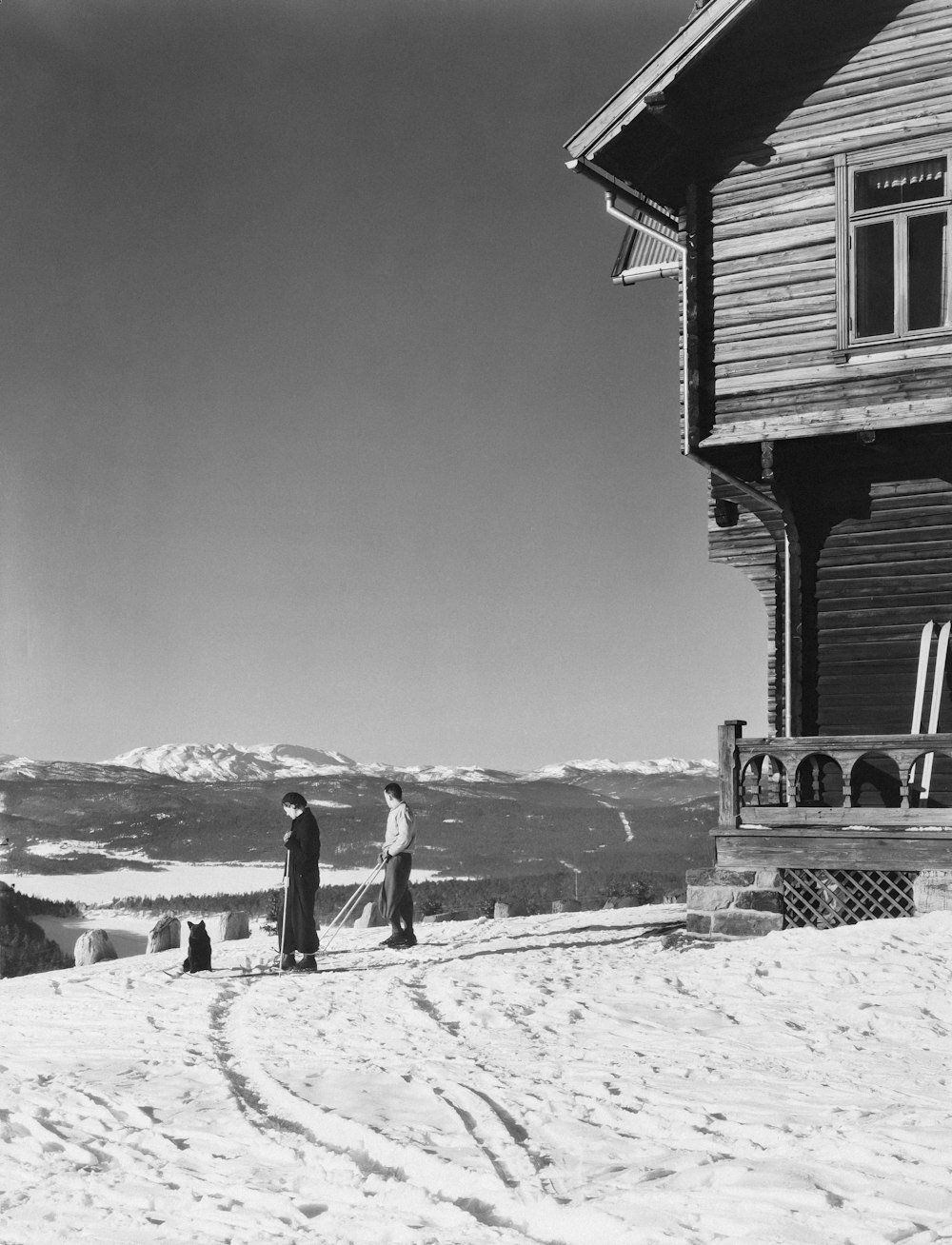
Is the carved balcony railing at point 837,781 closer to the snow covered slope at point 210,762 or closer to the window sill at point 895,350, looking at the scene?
the window sill at point 895,350

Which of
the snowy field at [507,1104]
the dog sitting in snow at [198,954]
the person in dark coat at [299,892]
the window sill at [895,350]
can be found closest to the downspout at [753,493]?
the window sill at [895,350]

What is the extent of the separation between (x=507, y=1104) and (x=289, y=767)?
152m

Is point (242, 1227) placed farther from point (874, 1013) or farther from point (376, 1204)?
point (874, 1013)

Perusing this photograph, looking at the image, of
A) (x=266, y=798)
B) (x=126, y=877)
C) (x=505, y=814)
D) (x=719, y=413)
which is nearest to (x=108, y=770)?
(x=266, y=798)

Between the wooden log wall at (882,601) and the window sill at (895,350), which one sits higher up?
the window sill at (895,350)

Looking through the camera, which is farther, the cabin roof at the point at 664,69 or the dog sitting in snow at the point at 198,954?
the dog sitting in snow at the point at 198,954

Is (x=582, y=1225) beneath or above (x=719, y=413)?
beneath

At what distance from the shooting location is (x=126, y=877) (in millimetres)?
50125

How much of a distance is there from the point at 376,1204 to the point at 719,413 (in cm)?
1031

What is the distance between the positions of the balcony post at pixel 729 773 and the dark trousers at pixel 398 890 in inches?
141

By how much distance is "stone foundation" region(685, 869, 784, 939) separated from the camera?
12406 millimetres

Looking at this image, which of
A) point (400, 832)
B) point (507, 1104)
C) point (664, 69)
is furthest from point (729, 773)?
point (664, 69)

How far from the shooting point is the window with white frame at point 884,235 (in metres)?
12.9

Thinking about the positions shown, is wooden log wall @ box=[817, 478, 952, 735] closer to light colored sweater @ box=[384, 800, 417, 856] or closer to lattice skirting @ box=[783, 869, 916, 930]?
lattice skirting @ box=[783, 869, 916, 930]
